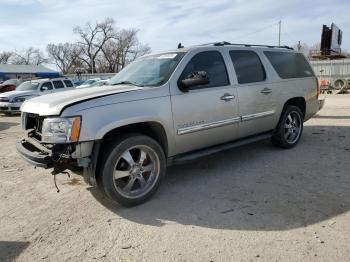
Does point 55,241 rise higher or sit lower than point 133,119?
lower

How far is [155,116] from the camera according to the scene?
4.37 metres

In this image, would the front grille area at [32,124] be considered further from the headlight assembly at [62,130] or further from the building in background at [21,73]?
the building in background at [21,73]

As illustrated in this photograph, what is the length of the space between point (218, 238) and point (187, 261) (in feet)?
1.64

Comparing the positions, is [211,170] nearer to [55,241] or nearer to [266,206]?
[266,206]

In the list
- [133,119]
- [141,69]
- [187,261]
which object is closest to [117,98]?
[133,119]

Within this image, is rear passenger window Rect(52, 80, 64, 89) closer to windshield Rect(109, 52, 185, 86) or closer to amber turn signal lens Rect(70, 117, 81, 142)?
windshield Rect(109, 52, 185, 86)

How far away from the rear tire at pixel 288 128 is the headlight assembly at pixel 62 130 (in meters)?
4.00

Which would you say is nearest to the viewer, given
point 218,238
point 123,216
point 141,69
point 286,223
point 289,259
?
point 289,259

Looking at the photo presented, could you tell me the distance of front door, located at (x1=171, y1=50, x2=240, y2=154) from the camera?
15.4 ft

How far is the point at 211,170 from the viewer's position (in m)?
5.62

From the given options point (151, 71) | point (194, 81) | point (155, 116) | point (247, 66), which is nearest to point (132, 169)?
point (155, 116)

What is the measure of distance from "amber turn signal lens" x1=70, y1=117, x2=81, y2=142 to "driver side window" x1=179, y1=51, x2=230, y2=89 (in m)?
1.65

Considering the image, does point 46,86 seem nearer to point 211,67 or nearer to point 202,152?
point 211,67

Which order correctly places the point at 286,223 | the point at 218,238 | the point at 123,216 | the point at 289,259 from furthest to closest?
the point at 123,216
the point at 286,223
the point at 218,238
the point at 289,259
